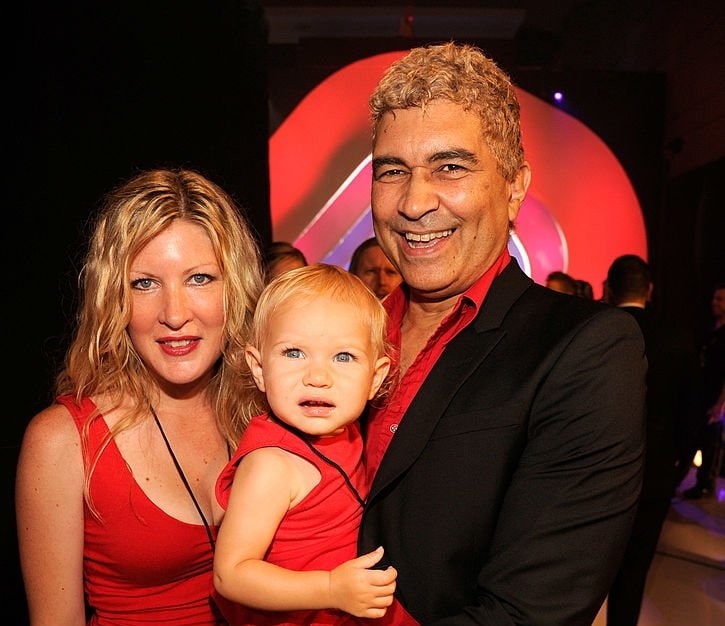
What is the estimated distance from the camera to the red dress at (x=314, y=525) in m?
1.67

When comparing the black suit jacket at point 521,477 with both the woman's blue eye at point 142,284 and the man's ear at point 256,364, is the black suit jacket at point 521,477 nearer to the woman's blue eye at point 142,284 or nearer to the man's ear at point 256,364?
the man's ear at point 256,364

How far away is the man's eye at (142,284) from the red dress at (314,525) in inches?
21.3

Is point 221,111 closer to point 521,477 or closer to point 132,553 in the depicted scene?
point 132,553

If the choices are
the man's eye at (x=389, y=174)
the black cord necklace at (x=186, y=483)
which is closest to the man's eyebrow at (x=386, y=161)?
the man's eye at (x=389, y=174)

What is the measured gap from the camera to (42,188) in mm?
2635

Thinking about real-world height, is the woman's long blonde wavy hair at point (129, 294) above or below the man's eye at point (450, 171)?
below

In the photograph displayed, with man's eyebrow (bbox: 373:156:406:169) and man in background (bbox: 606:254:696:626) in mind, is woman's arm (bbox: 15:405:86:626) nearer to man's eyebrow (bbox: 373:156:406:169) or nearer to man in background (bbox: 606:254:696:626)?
man's eyebrow (bbox: 373:156:406:169)

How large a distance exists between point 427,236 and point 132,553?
3.88 ft

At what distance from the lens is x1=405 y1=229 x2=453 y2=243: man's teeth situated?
197 cm

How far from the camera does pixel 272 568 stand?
156 centimetres

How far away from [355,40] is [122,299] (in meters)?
7.00

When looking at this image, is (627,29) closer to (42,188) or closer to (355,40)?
(355,40)

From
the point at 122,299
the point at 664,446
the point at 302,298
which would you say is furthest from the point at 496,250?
the point at 664,446

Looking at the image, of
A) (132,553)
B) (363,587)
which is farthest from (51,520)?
(363,587)
